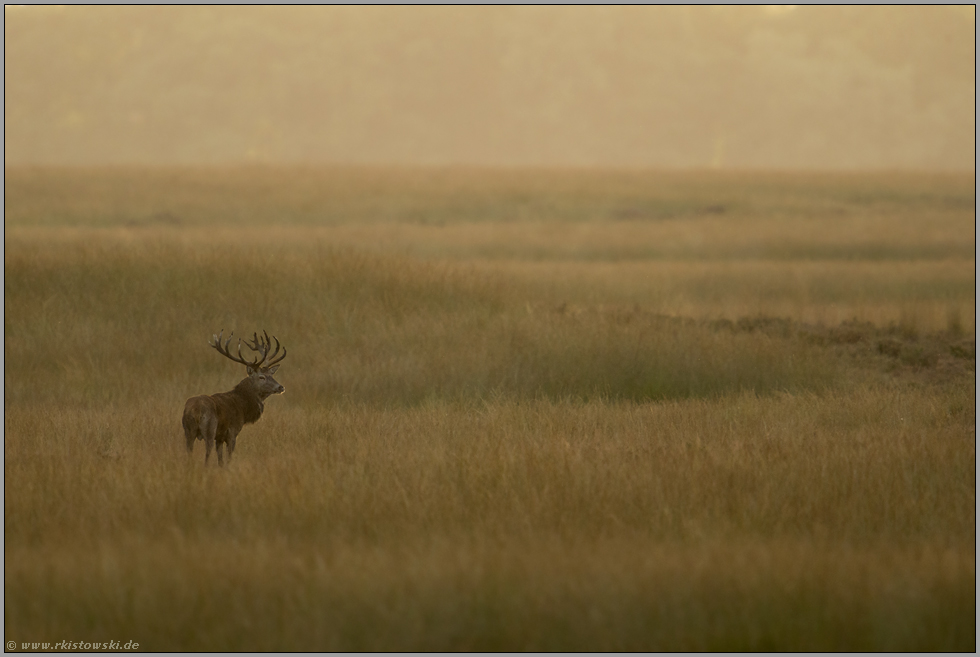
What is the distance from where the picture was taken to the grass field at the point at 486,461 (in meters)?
4.90

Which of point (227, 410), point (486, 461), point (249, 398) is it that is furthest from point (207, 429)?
point (486, 461)

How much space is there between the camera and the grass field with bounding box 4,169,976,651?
16.1 ft

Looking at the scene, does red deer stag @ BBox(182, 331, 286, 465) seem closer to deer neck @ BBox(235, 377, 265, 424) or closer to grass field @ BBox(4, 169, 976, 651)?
deer neck @ BBox(235, 377, 265, 424)

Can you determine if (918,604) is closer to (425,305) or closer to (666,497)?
(666,497)

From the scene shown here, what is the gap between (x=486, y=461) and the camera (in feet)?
24.0

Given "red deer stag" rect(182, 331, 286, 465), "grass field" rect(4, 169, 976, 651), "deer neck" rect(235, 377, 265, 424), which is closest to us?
"grass field" rect(4, 169, 976, 651)

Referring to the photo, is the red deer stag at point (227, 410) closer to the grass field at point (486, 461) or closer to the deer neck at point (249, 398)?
the deer neck at point (249, 398)

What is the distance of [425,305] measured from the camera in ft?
46.9

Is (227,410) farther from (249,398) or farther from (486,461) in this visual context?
(486,461)

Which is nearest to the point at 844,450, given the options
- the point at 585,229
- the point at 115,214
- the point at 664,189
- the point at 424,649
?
the point at 424,649

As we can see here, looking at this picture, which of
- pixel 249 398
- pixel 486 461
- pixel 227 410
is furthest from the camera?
pixel 249 398

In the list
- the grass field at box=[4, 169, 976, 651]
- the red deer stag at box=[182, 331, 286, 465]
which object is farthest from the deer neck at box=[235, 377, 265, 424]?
the grass field at box=[4, 169, 976, 651]

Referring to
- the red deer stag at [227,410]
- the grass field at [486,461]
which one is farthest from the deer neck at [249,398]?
the grass field at [486,461]

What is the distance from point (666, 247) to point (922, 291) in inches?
358
